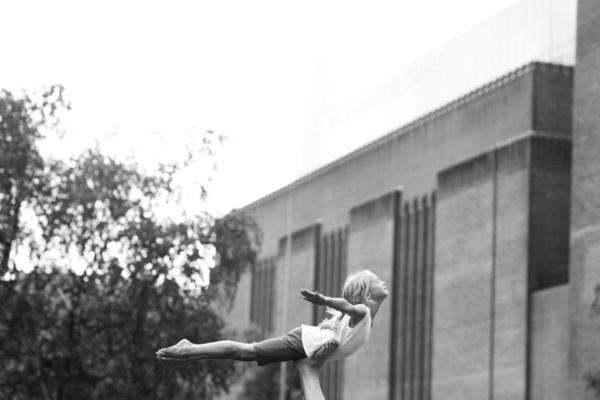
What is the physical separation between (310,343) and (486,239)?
5249 cm

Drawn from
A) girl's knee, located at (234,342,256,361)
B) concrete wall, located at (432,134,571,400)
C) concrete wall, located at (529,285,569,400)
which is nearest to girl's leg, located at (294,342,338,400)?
girl's knee, located at (234,342,256,361)

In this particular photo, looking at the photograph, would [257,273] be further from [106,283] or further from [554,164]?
[106,283]

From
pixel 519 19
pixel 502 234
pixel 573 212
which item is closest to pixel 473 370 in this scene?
pixel 502 234

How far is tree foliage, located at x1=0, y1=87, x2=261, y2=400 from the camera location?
34.9 metres

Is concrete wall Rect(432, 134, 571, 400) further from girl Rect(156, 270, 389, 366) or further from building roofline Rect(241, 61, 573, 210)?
girl Rect(156, 270, 389, 366)

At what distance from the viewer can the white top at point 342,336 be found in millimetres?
10961

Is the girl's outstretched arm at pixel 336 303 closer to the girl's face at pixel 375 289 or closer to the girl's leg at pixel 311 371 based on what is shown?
the girl's face at pixel 375 289

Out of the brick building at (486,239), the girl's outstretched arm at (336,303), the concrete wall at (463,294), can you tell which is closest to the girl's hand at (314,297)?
the girl's outstretched arm at (336,303)

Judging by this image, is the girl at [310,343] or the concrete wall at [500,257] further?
the concrete wall at [500,257]

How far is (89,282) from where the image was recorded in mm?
35219

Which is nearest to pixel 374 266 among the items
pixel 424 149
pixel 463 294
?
pixel 424 149

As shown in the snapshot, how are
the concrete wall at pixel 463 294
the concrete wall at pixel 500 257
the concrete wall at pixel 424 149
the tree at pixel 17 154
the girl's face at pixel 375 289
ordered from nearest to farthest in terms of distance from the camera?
the girl's face at pixel 375 289 → the tree at pixel 17 154 → the concrete wall at pixel 500 257 → the concrete wall at pixel 463 294 → the concrete wall at pixel 424 149

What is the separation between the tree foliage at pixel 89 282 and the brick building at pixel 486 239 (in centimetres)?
2236

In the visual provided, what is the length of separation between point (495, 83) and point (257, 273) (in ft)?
115
